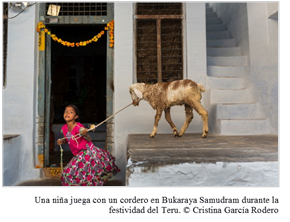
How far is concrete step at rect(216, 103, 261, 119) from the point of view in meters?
3.87

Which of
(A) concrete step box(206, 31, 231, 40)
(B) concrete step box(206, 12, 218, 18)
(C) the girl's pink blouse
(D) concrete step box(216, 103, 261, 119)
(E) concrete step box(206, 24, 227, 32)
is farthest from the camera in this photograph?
(B) concrete step box(206, 12, 218, 18)

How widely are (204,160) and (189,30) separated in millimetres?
3051

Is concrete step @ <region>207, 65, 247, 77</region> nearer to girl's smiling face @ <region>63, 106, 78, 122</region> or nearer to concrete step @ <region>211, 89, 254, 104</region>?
concrete step @ <region>211, 89, 254, 104</region>

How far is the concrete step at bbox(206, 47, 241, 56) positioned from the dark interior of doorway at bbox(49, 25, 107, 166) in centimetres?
475

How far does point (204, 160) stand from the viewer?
1859mm

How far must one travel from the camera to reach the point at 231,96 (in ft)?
13.6

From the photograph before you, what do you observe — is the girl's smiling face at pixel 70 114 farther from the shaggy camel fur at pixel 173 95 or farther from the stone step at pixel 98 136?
the stone step at pixel 98 136

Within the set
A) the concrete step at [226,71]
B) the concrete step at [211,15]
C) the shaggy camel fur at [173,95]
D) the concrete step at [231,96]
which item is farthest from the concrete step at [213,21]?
the shaggy camel fur at [173,95]

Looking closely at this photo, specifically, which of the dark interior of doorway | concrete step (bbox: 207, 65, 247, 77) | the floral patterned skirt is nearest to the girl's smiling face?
the floral patterned skirt

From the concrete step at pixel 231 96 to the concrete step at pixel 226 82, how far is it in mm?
148

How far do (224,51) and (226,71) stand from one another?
774 millimetres

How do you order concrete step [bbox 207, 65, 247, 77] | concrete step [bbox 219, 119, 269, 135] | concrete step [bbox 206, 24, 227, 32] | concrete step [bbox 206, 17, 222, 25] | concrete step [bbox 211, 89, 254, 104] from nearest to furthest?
concrete step [bbox 219, 119, 269, 135] < concrete step [bbox 211, 89, 254, 104] < concrete step [bbox 207, 65, 247, 77] < concrete step [bbox 206, 24, 227, 32] < concrete step [bbox 206, 17, 222, 25]

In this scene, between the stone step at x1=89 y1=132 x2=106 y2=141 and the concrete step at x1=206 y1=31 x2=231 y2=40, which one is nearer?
the concrete step at x1=206 y1=31 x2=231 y2=40

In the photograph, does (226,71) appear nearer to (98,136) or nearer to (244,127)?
(244,127)
